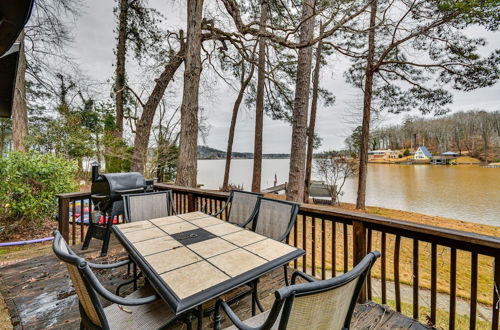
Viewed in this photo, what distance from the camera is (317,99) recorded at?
11.2 meters

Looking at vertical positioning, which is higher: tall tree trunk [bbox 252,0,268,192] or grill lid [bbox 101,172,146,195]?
tall tree trunk [bbox 252,0,268,192]

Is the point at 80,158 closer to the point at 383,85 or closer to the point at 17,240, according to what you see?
the point at 17,240

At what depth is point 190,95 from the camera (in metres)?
4.93

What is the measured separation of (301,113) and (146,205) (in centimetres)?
400

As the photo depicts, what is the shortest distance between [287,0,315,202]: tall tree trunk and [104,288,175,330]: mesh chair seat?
440cm

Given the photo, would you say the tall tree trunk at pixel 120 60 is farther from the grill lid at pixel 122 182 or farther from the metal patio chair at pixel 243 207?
the metal patio chair at pixel 243 207

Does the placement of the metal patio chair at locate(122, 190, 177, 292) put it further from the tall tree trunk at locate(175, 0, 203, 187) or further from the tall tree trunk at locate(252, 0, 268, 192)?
the tall tree trunk at locate(252, 0, 268, 192)

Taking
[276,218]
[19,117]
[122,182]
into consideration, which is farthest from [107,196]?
[19,117]

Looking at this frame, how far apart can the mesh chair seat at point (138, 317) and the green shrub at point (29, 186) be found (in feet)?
13.8

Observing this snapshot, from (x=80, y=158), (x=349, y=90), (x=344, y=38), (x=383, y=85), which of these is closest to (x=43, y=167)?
(x=80, y=158)

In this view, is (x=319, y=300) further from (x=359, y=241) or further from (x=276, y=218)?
(x=276, y=218)

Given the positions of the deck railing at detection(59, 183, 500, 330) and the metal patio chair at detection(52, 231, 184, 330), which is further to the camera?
the deck railing at detection(59, 183, 500, 330)

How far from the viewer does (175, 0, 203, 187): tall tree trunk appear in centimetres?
489

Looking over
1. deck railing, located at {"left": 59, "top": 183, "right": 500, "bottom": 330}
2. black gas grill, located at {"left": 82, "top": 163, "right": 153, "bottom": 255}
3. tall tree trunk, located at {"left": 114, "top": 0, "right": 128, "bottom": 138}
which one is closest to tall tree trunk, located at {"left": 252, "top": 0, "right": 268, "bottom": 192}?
tall tree trunk, located at {"left": 114, "top": 0, "right": 128, "bottom": 138}
